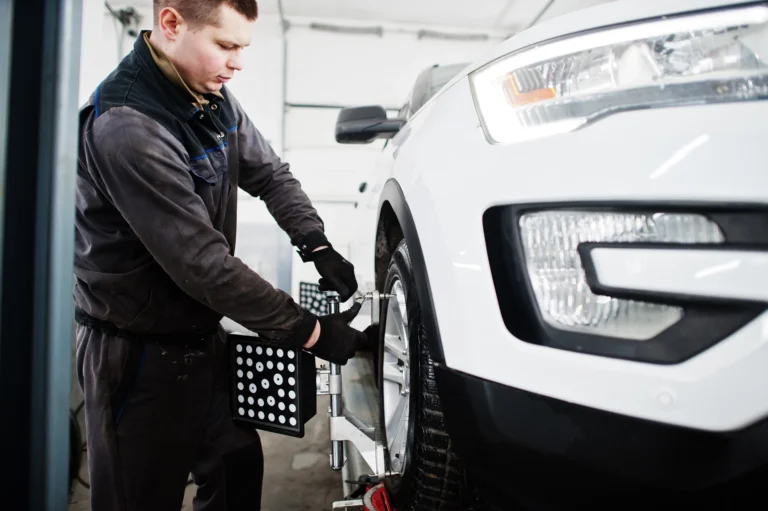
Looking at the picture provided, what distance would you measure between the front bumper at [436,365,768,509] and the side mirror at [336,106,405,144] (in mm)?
921

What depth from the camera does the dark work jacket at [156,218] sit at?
1.03 metres

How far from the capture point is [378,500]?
115 cm

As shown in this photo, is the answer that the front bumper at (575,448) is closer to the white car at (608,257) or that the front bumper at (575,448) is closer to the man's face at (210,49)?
the white car at (608,257)

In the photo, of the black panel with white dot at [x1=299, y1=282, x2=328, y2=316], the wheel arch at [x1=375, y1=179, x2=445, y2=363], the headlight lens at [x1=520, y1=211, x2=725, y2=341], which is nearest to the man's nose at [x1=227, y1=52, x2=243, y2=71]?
the wheel arch at [x1=375, y1=179, x2=445, y2=363]

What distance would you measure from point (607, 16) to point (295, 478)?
1.96 meters

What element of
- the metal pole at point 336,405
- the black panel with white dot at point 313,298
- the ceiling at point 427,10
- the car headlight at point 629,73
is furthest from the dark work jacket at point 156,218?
the ceiling at point 427,10

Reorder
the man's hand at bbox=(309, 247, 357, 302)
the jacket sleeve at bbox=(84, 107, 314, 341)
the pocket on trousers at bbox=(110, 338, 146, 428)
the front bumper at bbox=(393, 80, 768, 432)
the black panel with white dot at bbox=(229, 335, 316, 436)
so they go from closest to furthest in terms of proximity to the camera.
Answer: the front bumper at bbox=(393, 80, 768, 432) < the jacket sleeve at bbox=(84, 107, 314, 341) < the pocket on trousers at bbox=(110, 338, 146, 428) < the black panel with white dot at bbox=(229, 335, 316, 436) < the man's hand at bbox=(309, 247, 357, 302)

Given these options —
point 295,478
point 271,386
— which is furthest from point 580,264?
point 295,478

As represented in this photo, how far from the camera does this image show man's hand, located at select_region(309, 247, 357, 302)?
153cm

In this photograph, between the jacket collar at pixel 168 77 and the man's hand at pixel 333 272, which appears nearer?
the jacket collar at pixel 168 77

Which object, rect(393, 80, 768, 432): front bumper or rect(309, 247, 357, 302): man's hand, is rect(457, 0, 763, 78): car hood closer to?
rect(393, 80, 768, 432): front bumper

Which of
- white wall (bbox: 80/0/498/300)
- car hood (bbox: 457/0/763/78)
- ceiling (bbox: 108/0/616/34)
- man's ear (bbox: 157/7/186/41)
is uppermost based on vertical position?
ceiling (bbox: 108/0/616/34)

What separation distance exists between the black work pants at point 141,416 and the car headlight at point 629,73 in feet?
3.33

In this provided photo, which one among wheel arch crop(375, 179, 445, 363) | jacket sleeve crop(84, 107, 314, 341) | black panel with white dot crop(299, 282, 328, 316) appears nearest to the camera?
wheel arch crop(375, 179, 445, 363)
